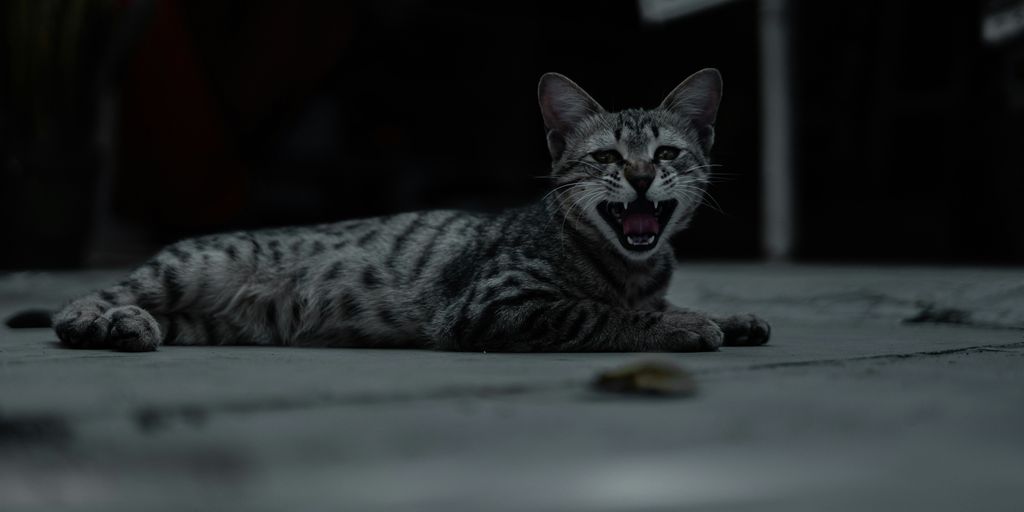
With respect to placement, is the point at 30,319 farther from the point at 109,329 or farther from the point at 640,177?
the point at 640,177

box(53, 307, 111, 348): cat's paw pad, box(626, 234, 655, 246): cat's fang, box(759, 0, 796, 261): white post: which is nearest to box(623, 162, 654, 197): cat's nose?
box(626, 234, 655, 246): cat's fang

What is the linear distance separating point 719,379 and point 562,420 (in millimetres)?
606

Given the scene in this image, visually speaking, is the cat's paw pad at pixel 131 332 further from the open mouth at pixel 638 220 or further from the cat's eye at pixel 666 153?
the cat's eye at pixel 666 153

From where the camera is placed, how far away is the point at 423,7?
7730mm

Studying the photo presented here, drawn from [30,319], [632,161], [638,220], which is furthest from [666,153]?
[30,319]

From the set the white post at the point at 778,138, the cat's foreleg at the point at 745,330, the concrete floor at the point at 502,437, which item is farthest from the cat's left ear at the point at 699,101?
the white post at the point at 778,138

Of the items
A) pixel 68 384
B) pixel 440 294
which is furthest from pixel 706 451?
pixel 440 294

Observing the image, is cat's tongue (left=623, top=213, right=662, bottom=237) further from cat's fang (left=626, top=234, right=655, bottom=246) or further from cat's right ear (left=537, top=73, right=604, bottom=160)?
cat's right ear (left=537, top=73, right=604, bottom=160)

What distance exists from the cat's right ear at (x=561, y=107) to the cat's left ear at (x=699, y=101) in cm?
26

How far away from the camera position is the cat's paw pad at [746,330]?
124 inches

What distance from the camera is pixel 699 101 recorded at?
3590 millimetres

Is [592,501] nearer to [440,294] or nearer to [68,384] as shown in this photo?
[68,384]

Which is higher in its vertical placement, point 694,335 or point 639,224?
point 639,224

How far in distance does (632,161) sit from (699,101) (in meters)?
0.51
